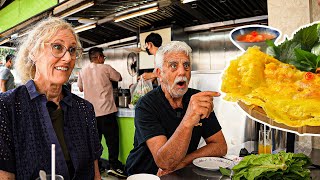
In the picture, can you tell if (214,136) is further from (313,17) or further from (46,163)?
(313,17)

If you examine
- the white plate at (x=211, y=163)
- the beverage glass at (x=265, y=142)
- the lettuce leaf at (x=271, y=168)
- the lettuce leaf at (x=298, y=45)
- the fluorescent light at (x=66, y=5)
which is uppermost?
the fluorescent light at (x=66, y=5)

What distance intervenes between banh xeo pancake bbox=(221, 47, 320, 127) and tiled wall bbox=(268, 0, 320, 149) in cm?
177

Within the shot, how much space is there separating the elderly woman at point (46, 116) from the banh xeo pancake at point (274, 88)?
1.07 metres

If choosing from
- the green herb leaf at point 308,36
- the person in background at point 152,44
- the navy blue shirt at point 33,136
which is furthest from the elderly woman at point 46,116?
the person in background at point 152,44

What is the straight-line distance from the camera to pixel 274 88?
81 cm

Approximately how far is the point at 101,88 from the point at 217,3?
93.9 inches

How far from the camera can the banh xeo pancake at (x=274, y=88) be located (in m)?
0.75

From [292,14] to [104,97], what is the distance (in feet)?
9.79

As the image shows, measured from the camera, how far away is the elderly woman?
145 centimetres

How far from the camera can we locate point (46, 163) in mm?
1498

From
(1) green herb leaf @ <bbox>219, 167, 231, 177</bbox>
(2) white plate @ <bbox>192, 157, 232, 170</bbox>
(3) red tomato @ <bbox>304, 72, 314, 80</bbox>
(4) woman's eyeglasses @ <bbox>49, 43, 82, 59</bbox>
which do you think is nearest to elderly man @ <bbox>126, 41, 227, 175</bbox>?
(2) white plate @ <bbox>192, 157, 232, 170</bbox>

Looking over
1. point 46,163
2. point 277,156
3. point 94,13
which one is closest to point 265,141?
point 277,156

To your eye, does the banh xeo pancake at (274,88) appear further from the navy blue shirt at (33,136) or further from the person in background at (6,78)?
the person in background at (6,78)

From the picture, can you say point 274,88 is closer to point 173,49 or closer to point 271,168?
point 271,168
